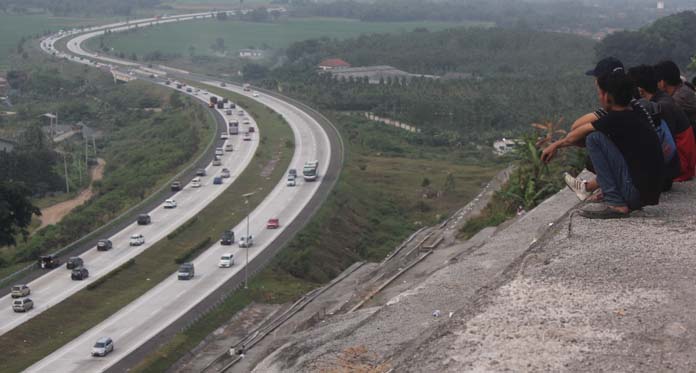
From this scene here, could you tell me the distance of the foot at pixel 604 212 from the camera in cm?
1328

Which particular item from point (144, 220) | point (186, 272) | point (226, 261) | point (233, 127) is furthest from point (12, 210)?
point (233, 127)

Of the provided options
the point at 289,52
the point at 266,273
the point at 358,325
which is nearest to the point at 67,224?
the point at 266,273

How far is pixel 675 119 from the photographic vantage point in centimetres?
1474

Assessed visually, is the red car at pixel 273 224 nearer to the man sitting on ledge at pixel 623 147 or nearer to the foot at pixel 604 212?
the foot at pixel 604 212

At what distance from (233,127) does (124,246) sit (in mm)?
37296

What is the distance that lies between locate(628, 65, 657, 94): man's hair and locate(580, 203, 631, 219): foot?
2.31 metres

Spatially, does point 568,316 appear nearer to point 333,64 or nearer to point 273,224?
point 273,224

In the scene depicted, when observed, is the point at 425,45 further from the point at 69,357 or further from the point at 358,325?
the point at 358,325

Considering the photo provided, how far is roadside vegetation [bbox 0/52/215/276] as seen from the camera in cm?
5800

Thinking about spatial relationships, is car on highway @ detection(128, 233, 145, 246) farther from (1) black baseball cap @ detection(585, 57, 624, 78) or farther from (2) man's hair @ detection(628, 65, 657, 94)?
(1) black baseball cap @ detection(585, 57, 624, 78)

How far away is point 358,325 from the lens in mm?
15570

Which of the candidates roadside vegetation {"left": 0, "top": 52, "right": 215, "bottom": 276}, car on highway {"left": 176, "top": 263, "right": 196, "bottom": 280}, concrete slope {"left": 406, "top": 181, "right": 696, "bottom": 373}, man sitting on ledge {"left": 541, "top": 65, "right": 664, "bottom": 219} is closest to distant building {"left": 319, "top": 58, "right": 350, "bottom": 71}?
roadside vegetation {"left": 0, "top": 52, "right": 215, "bottom": 276}

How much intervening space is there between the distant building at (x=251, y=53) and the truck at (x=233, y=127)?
278 ft

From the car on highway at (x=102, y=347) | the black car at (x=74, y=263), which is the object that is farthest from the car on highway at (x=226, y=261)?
the car on highway at (x=102, y=347)
